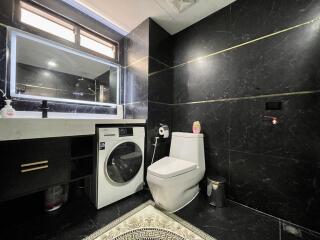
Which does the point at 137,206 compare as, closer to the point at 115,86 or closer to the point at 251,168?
the point at 251,168

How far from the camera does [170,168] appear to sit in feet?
4.44

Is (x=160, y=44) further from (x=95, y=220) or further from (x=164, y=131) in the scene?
(x=95, y=220)

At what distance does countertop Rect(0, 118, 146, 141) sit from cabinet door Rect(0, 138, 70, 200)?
0.07 meters

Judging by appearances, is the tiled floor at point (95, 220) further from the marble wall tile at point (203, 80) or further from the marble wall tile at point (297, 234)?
the marble wall tile at point (203, 80)

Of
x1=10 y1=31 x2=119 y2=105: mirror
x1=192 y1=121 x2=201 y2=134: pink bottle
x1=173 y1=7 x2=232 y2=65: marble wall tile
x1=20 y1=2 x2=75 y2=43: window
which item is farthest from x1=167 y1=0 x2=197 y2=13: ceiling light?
x1=192 y1=121 x2=201 y2=134: pink bottle

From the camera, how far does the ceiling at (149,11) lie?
158 cm

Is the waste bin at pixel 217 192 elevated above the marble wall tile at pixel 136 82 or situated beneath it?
situated beneath

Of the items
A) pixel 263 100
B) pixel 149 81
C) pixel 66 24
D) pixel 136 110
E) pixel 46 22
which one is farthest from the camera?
pixel 136 110

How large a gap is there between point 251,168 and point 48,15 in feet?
8.65

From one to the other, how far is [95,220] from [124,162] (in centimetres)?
53

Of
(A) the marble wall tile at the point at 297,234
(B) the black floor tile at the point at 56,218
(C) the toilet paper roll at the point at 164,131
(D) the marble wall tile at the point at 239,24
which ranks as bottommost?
(A) the marble wall tile at the point at 297,234

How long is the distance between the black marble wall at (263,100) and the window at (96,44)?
120cm

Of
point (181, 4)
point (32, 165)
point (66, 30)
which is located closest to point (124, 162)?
point (32, 165)

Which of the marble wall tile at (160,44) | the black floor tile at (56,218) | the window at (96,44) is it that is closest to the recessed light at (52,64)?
the window at (96,44)
